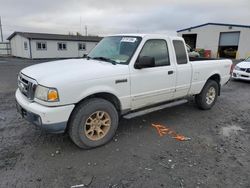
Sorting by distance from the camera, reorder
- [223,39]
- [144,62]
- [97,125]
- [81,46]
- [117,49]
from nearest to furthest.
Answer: [97,125], [144,62], [117,49], [223,39], [81,46]

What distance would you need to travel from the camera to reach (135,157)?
3424 millimetres

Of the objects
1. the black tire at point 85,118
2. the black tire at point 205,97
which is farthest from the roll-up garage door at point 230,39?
the black tire at point 85,118

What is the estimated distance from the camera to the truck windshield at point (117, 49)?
13.2 ft

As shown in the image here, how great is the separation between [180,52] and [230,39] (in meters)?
28.4

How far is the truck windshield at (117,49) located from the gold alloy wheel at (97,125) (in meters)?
1.04

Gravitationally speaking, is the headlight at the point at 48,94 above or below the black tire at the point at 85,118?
above

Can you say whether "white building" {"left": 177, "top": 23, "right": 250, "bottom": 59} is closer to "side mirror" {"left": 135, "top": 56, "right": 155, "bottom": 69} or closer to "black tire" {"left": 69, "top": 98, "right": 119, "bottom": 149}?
"side mirror" {"left": 135, "top": 56, "right": 155, "bottom": 69}

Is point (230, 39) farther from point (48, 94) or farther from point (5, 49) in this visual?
point (5, 49)

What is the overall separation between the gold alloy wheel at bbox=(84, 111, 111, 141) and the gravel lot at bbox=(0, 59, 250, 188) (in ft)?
0.80

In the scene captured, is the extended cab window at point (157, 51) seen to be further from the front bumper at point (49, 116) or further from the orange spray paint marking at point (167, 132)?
the front bumper at point (49, 116)

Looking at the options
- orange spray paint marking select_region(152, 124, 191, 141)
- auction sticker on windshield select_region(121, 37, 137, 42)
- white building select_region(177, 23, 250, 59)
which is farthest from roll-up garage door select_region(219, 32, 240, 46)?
auction sticker on windshield select_region(121, 37, 137, 42)

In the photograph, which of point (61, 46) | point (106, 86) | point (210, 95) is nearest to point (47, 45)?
point (61, 46)

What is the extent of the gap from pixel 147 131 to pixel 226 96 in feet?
15.5

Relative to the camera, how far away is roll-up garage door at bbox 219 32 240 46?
2817 centimetres
